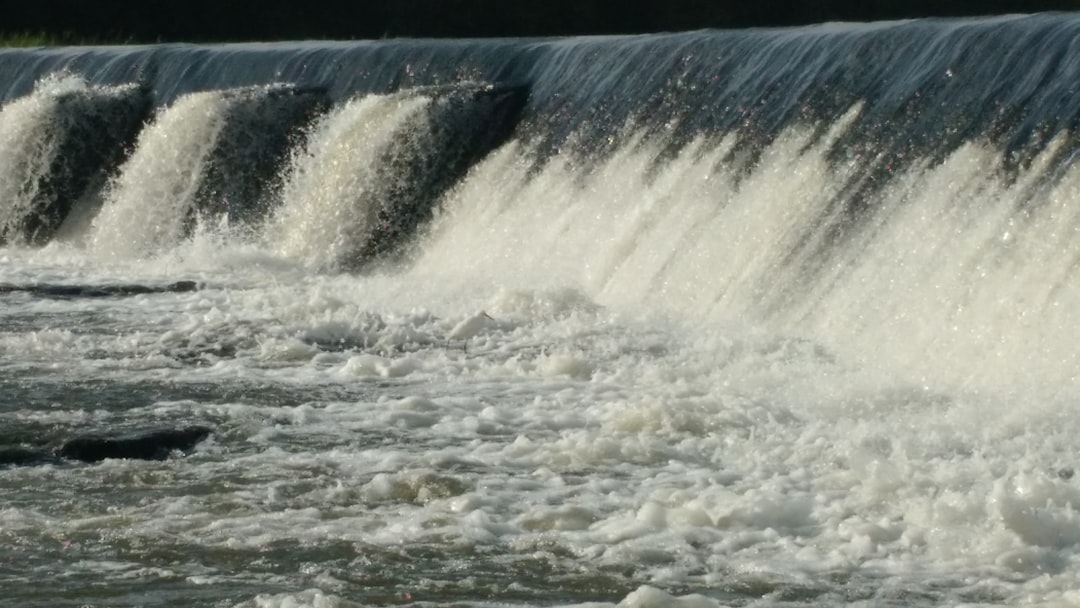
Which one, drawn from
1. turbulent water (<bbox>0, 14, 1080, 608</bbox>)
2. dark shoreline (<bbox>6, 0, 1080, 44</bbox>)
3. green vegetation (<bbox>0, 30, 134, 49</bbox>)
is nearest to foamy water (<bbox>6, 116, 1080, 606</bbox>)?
turbulent water (<bbox>0, 14, 1080, 608</bbox>)

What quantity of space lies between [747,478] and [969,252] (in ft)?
9.72

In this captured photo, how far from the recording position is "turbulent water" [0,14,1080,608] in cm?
611

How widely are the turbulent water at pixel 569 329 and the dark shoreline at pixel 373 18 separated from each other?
9.96 metres

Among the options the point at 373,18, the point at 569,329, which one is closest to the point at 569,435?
the point at 569,329

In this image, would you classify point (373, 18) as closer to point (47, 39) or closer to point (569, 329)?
point (47, 39)

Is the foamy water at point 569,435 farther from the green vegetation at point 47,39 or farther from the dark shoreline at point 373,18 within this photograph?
the green vegetation at point 47,39

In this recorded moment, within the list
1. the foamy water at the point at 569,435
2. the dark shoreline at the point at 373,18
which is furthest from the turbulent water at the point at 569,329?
the dark shoreline at the point at 373,18

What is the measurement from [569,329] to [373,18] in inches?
778

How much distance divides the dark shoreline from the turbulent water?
9963mm

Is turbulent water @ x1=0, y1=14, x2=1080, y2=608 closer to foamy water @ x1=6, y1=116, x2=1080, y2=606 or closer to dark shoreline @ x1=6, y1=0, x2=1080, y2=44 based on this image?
foamy water @ x1=6, y1=116, x2=1080, y2=606

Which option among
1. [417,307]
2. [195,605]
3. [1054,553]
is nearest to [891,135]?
[417,307]

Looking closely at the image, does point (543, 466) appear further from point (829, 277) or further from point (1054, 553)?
point (829, 277)

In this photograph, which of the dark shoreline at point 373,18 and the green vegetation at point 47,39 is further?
the green vegetation at point 47,39

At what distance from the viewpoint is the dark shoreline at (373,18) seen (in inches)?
1054
